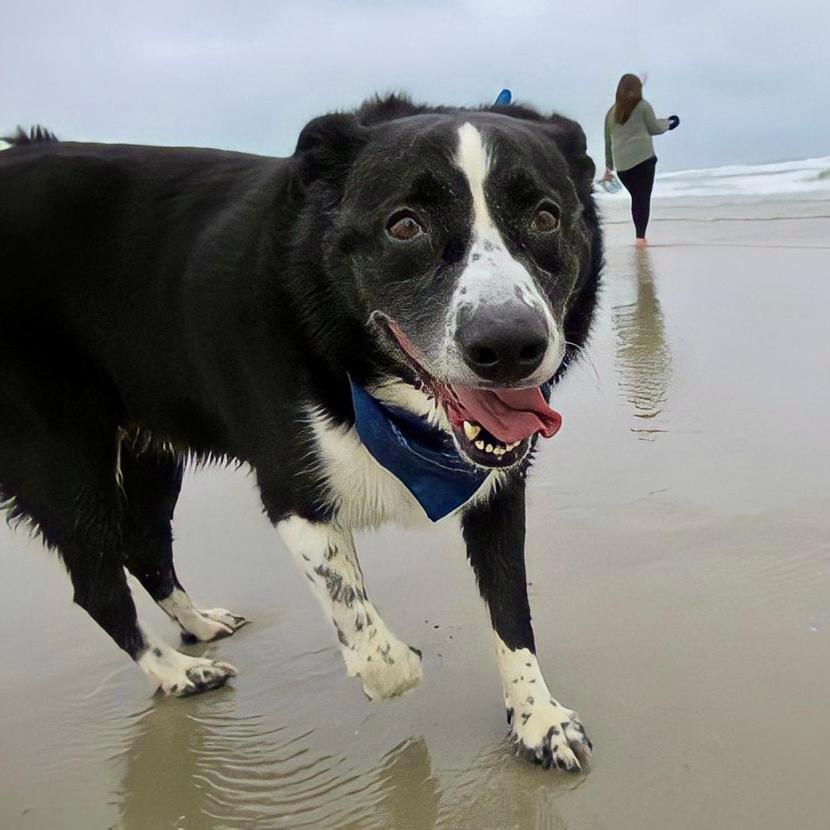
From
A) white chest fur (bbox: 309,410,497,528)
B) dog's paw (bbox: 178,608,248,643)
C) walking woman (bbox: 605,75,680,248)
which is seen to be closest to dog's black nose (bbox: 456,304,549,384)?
white chest fur (bbox: 309,410,497,528)

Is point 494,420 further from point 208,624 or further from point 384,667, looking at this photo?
point 208,624

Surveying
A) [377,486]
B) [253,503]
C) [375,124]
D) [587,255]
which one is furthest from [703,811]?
[253,503]

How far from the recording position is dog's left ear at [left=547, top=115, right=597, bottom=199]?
2.24 meters

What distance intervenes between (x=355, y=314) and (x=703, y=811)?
3.84 feet

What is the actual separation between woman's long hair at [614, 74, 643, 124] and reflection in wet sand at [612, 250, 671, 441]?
10.5ft

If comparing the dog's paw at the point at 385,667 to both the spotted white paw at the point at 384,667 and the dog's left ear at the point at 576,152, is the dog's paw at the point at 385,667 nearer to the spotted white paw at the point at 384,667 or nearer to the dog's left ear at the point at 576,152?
the spotted white paw at the point at 384,667

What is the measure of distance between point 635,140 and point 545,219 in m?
8.04

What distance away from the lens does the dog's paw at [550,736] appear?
75.5 inches

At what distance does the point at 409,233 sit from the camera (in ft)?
6.27

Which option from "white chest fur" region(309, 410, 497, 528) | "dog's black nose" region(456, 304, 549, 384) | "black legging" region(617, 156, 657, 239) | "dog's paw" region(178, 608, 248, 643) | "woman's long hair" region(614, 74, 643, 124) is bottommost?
"black legging" region(617, 156, 657, 239)

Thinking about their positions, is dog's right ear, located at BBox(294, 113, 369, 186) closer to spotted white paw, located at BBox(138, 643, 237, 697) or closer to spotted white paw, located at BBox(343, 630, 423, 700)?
spotted white paw, located at BBox(343, 630, 423, 700)

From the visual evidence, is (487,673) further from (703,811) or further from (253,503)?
(253,503)

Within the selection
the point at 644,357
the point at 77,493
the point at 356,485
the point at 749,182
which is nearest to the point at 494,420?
the point at 356,485

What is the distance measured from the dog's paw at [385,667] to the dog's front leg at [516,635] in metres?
0.22
